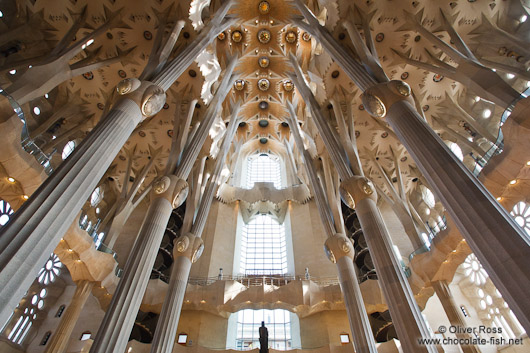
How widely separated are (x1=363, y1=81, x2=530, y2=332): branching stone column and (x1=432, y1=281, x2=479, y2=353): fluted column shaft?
845 centimetres

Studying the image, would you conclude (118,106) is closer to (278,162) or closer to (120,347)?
(120,347)

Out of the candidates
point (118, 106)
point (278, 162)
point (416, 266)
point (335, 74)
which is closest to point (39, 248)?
point (118, 106)

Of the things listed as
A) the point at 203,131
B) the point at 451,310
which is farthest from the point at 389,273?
the point at 203,131

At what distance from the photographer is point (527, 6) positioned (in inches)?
499

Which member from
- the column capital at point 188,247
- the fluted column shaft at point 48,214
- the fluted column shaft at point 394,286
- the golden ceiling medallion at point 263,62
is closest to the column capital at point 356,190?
the fluted column shaft at point 394,286

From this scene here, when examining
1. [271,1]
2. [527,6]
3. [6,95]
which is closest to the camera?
[6,95]

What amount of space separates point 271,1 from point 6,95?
17.2 meters

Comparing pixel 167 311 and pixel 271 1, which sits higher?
pixel 271 1

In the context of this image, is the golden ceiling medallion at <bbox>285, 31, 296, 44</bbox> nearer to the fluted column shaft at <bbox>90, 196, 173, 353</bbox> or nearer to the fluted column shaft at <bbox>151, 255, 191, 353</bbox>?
the fluted column shaft at <bbox>90, 196, 173, 353</bbox>

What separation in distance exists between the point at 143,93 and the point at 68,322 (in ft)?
32.9

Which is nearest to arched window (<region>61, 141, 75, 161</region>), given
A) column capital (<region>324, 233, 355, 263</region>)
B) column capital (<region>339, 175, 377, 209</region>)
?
column capital (<region>324, 233, 355, 263</region>)

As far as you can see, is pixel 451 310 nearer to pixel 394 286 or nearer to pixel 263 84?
pixel 394 286

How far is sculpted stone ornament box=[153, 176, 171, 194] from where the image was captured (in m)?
10.8

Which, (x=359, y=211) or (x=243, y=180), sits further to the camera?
(x=243, y=180)
